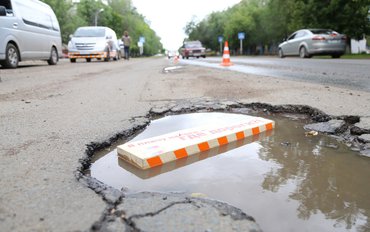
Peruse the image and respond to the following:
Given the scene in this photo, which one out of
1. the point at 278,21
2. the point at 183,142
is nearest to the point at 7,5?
the point at 183,142

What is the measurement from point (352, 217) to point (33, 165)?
178 centimetres

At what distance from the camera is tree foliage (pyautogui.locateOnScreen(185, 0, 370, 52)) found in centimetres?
2214

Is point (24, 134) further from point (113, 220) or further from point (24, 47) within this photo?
point (24, 47)

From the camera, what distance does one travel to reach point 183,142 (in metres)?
2.47

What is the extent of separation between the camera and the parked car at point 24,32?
9516 millimetres

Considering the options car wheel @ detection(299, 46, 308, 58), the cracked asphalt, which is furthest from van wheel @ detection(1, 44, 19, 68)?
car wheel @ detection(299, 46, 308, 58)

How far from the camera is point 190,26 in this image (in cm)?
9244

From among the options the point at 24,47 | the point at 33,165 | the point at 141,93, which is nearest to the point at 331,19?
the point at 24,47

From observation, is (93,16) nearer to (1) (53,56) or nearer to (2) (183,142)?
(1) (53,56)

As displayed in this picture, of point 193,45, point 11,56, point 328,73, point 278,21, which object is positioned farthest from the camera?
point 278,21

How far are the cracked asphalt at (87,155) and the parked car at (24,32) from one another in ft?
18.2

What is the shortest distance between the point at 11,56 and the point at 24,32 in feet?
3.10

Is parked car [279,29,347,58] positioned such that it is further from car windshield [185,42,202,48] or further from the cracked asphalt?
car windshield [185,42,202,48]

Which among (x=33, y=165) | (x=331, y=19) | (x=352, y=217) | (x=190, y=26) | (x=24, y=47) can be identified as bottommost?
(x=352, y=217)
